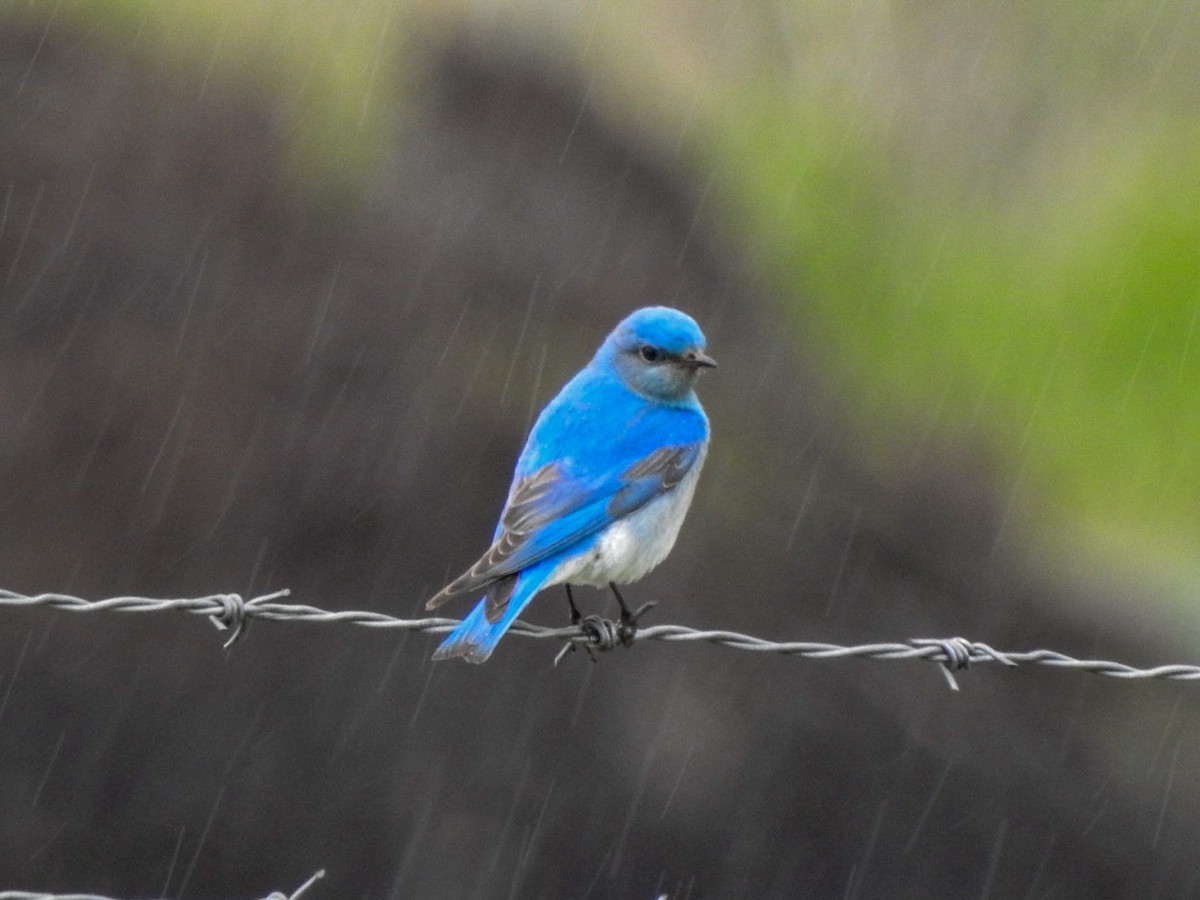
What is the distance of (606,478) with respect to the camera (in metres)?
5.40

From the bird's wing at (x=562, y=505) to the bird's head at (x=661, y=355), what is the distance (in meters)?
0.29

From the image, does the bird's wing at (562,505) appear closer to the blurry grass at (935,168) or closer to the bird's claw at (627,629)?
the bird's claw at (627,629)

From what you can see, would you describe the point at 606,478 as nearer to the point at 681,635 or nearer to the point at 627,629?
the point at 627,629

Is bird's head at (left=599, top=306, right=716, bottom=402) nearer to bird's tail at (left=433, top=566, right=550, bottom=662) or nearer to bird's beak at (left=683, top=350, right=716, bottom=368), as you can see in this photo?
bird's beak at (left=683, top=350, right=716, bottom=368)

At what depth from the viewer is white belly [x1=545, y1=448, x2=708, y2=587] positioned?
5.29 metres

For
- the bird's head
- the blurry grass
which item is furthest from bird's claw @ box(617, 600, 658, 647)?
the blurry grass

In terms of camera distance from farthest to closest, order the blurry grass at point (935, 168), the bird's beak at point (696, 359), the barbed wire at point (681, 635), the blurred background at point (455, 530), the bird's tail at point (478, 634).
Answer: the blurry grass at point (935, 168) < the blurred background at point (455, 530) < the bird's beak at point (696, 359) < the bird's tail at point (478, 634) < the barbed wire at point (681, 635)

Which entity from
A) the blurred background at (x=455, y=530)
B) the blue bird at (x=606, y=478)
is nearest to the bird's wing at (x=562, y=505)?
the blue bird at (x=606, y=478)

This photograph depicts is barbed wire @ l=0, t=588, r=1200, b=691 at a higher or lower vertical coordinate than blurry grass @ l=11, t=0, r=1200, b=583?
lower

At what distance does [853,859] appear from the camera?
933 centimetres

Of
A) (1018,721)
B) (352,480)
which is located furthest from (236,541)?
(1018,721)

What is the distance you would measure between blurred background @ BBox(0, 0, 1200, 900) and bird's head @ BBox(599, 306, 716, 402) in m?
3.02

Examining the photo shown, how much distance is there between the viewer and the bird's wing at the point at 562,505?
4844 millimetres

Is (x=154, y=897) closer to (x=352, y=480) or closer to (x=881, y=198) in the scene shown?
(x=352, y=480)
